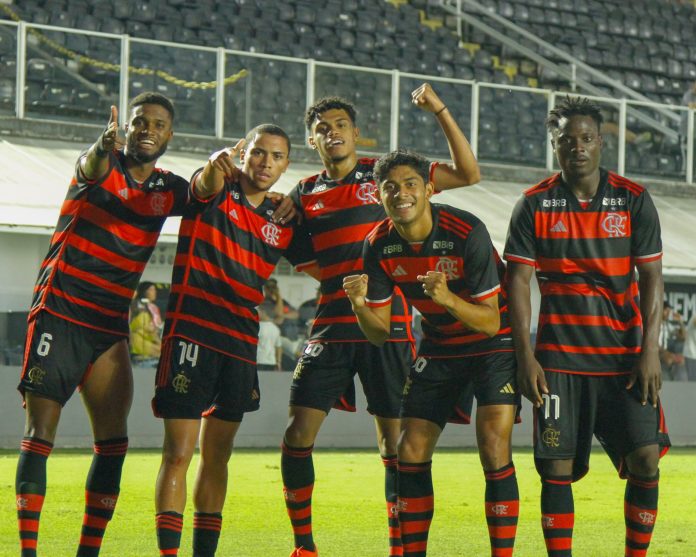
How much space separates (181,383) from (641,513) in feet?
6.92

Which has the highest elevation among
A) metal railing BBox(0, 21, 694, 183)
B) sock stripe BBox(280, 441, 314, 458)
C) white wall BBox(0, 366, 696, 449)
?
metal railing BBox(0, 21, 694, 183)

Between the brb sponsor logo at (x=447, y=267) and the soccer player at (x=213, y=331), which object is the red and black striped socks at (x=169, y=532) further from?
the brb sponsor logo at (x=447, y=267)

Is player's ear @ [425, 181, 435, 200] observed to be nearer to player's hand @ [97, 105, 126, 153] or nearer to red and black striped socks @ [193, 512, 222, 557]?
player's hand @ [97, 105, 126, 153]

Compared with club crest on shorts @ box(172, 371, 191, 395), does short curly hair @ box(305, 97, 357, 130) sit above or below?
above

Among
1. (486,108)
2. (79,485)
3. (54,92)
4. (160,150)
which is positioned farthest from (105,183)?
(486,108)

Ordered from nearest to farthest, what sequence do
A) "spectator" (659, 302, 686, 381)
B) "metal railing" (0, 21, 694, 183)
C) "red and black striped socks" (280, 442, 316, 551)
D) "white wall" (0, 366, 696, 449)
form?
"red and black striped socks" (280, 442, 316, 551)
"white wall" (0, 366, 696, 449)
"metal railing" (0, 21, 694, 183)
"spectator" (659, 302, 686, 381)

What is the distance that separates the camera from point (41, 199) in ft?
43.0

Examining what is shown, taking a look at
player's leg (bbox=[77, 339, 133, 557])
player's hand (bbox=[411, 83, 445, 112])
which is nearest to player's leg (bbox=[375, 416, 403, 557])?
player's leg (bbox=[77, 339, 133, 557])

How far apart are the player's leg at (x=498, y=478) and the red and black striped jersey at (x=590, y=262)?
33 cm

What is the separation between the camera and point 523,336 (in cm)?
549

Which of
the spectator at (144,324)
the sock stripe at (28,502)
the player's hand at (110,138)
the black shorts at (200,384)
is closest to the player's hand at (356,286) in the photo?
the black shorts at (200,384)

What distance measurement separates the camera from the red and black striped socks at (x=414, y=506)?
5.50m

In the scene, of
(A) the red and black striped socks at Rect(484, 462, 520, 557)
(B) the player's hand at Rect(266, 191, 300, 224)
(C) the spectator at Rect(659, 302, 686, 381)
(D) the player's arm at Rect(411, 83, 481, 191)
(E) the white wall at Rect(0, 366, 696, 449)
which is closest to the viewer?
(A) the red and black striped socks at Rect(484, 462, 520, 557)

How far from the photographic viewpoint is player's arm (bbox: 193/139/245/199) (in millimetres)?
5594
